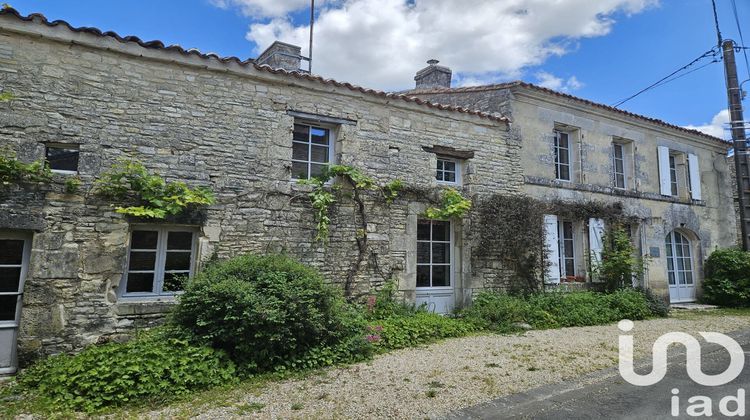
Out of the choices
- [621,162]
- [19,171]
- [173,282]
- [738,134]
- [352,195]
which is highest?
[738,134]

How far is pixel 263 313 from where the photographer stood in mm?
4477

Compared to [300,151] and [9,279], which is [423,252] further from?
[9,279]

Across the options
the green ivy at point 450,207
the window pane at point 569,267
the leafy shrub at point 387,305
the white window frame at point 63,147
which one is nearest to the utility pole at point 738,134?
the window pane at point 569,267

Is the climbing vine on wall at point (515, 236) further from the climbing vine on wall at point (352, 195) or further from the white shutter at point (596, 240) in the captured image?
the climbing vine on wall at point (352, 195)

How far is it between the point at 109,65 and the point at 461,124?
19.5 ft

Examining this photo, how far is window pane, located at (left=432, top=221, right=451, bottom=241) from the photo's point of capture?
7977mm

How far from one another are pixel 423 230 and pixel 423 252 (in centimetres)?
42

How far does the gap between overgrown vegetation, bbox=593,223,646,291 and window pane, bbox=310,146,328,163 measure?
6.61 metres

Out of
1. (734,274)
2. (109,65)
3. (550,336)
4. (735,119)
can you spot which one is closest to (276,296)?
(109,65)

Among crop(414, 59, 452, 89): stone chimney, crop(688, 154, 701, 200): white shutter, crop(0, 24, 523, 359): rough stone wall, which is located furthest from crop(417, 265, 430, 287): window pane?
crop(688, 154, 701, 200): white shutter

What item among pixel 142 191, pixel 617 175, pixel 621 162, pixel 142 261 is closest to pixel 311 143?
pixel 142 191

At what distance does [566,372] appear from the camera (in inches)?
186

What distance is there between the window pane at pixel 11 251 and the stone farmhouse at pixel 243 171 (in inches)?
0.6

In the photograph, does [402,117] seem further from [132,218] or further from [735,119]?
[735,119]
